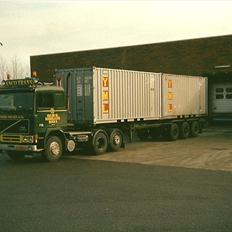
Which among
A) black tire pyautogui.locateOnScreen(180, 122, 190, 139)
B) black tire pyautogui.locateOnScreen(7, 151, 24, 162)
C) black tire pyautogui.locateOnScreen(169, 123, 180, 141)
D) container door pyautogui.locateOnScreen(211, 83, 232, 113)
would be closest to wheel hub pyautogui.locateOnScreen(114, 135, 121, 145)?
black tire pyautogui.locateOnScreen(7, 151, 24, 162)

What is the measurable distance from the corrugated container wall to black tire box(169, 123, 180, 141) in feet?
1.83

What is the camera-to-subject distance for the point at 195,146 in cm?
2139

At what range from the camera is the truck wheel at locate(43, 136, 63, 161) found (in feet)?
54.4

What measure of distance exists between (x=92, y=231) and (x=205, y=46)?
29960mm

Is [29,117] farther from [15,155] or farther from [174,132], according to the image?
[174,132]

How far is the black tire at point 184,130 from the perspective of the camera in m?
25.3

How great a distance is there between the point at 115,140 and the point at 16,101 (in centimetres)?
480

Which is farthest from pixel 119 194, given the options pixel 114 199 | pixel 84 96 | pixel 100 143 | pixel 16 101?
pixel 100 143

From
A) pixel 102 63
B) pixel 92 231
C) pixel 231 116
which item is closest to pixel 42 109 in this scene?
pixel 92 231

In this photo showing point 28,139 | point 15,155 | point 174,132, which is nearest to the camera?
point 28,139

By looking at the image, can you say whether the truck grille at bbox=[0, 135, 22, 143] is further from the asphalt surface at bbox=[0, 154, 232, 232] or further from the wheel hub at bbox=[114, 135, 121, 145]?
the wheel hub at bbox=[114, 135, 121, 145]

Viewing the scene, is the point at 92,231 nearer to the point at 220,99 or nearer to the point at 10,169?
the point at 10,169

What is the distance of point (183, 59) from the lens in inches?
1452

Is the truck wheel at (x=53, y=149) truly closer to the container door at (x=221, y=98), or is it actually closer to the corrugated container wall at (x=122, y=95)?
the corrugated container wall at (x=122, y=95)
